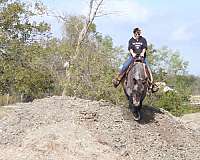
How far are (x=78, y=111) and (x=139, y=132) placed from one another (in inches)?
57.2

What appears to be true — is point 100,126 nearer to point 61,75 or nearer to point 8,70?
point 8,70

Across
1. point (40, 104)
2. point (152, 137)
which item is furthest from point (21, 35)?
point (152, 137)

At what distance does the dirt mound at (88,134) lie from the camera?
9930mm

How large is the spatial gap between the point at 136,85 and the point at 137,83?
68 millimetres

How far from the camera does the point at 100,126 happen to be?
36.2ft

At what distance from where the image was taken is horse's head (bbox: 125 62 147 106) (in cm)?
1139

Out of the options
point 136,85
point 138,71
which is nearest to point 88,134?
point 136,85

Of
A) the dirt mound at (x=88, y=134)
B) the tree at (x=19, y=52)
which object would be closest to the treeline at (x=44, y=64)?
the tree at (x=19, y=52)

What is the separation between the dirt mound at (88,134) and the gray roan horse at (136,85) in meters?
0.37

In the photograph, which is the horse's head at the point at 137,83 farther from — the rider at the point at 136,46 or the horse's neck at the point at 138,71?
the rider at the point at 136,46

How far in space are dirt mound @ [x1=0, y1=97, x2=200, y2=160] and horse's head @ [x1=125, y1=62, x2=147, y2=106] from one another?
0.58 metres

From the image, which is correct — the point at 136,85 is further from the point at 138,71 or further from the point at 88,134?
the point at 88,134

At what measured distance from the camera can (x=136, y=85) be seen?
11.4m

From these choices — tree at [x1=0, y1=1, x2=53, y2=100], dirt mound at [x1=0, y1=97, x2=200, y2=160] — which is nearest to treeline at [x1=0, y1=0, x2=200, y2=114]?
tree at [x1=0, y1=1, x2=53, y2=100]
